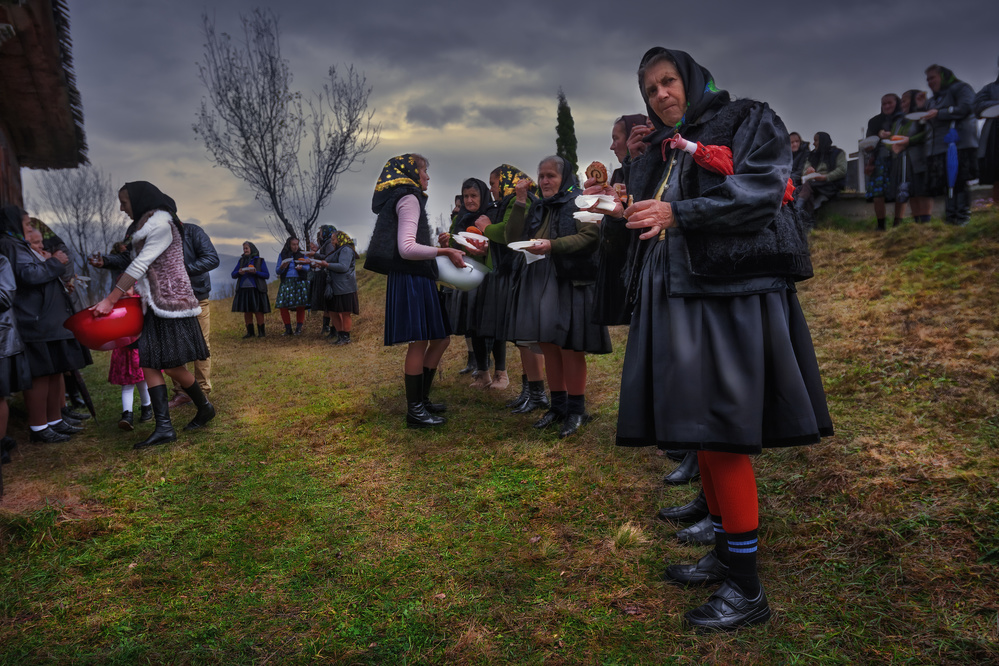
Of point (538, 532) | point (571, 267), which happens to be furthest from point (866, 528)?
point (571, 267)

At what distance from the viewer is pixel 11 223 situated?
14.7 ft

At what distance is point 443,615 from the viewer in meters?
2.17

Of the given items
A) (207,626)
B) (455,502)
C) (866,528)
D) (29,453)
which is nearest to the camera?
(207,626)

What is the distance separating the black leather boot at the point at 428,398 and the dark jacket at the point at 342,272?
18.2ft

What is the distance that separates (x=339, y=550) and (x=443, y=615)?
0.77 m

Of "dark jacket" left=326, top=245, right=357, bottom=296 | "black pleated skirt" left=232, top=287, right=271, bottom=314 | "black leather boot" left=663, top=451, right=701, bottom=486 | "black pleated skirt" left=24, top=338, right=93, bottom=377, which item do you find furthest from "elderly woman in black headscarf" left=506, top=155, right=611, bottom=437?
"black pleated skirt" left=232, top=287, right=271, bottom=314

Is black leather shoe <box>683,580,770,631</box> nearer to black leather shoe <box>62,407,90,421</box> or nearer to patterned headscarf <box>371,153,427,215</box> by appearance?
patterned headscarf <box>371,153,427,215</box>

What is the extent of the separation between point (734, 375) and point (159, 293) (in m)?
4.11

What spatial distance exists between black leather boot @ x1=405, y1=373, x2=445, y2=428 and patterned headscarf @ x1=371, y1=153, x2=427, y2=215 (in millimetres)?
1365

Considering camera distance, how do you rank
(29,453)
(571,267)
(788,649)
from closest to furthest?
(788,649) < (571,267) < (29,453)

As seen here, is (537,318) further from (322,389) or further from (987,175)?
(987,175)

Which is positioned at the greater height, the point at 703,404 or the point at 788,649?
the point at 703,404

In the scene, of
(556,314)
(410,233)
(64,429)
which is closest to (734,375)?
(556,314)

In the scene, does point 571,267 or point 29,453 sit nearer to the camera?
point 571,267
